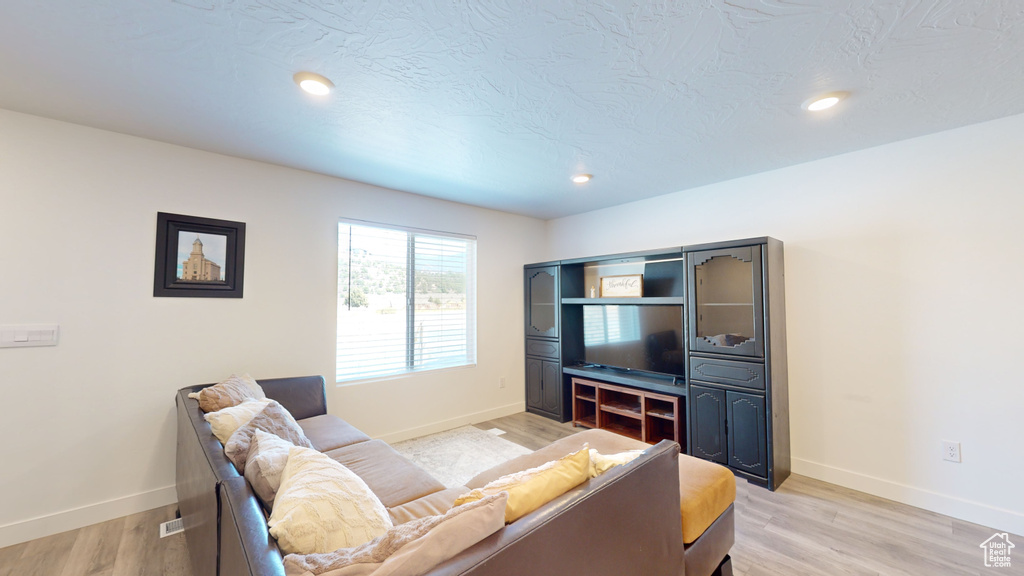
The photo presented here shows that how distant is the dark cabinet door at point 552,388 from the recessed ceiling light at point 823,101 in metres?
3.11

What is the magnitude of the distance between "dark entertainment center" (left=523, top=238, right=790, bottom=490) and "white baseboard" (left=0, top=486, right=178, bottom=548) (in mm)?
3351

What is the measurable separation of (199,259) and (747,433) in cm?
419

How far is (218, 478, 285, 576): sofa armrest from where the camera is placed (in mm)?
809

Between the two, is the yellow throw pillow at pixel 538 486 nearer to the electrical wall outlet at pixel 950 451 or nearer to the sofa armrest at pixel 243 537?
the sofa armrest at pixel 243 537

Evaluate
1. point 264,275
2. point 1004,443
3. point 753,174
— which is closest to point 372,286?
point 264,275

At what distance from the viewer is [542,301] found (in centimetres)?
456

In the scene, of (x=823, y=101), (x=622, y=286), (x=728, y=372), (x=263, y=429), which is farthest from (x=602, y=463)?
(x=622, y=286)

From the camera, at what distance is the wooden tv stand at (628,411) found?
11.2 ft

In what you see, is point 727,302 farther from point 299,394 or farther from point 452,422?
point 299,394

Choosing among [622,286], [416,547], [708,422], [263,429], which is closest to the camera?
[416,547]

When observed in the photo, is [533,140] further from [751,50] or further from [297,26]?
[297,26]

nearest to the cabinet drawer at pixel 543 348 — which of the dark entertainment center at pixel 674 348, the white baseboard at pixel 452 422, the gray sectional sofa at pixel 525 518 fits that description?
the dark entertainment center at pixel 674 348

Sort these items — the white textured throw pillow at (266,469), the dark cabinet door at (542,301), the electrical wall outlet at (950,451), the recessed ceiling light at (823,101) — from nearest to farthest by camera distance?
the white textured throw pillow at (266,469) → the recessed ceiling light at (823,101) → the electrical wall outlet at (950,451) → the dark cabinet door at (542,301)

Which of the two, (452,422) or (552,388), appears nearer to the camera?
(452,422)
